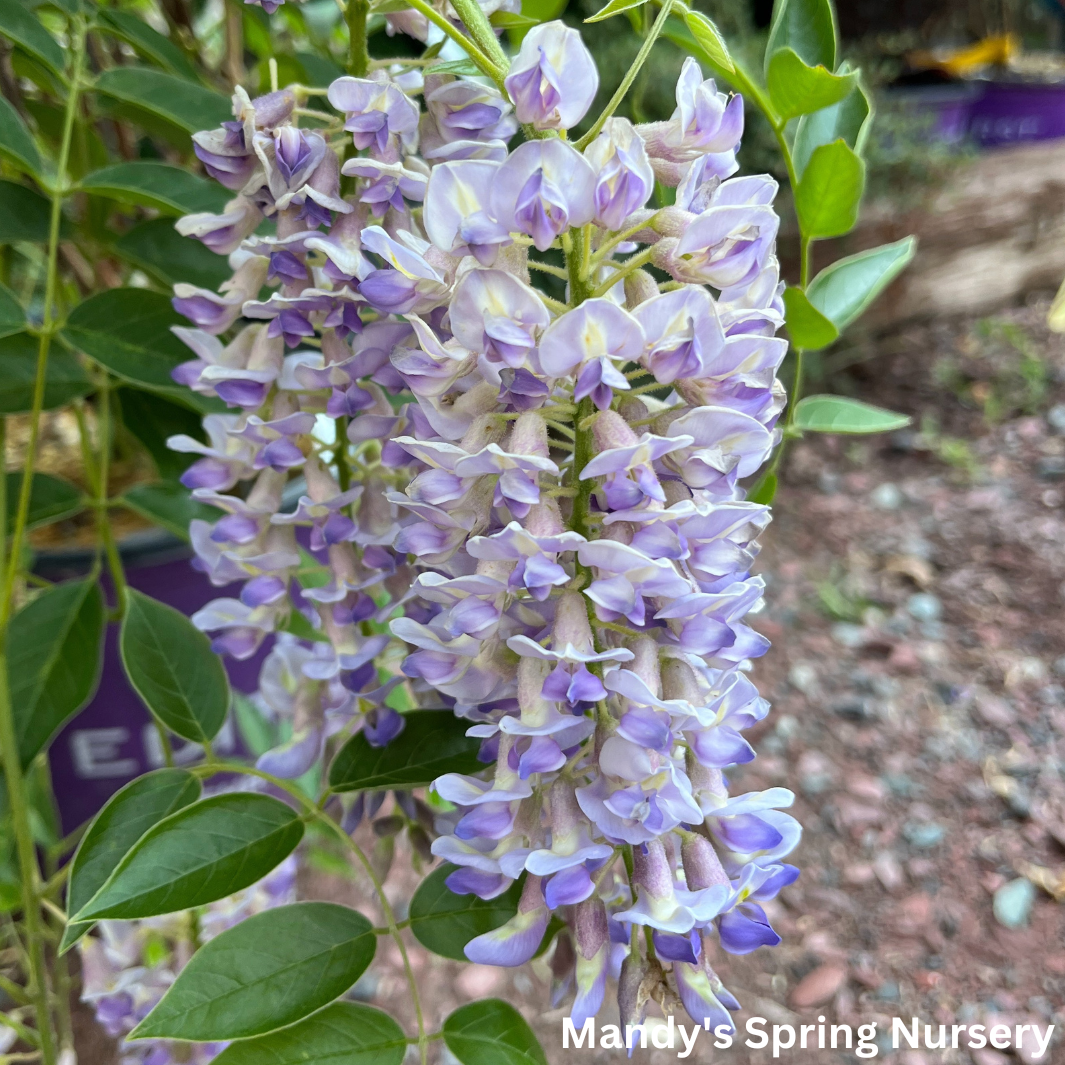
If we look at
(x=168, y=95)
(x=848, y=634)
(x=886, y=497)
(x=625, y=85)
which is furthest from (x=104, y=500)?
(x=886, y=497)

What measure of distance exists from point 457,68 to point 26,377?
0.31 meters

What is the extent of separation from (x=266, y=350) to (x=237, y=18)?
54cm

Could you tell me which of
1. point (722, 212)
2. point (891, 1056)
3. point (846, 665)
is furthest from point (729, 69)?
point (846, 665)

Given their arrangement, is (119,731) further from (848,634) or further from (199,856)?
(848,634)

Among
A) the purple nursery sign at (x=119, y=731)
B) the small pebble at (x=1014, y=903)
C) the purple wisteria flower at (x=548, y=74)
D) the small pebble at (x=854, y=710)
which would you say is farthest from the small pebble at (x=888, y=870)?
the purple wisteria flower at (x=548, y=74)

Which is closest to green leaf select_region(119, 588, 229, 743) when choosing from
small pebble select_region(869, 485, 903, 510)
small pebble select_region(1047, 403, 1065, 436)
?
small pebble select_region(869, 485, 903, 510)

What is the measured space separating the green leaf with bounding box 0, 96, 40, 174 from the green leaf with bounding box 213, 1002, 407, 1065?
0.39 m

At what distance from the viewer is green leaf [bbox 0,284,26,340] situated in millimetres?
469

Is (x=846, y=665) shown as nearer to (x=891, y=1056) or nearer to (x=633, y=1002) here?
(x=891, y=1056)

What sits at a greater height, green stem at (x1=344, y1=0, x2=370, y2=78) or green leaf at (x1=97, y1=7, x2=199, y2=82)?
green leaf at (x1=97, y1=7, x2=199, y2=82)

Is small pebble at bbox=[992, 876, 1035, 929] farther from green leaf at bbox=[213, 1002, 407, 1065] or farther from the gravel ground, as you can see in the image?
green leaf at bbox=[213, 1002, 407, 1065]

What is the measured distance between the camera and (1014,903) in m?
1.08

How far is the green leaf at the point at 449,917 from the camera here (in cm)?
38

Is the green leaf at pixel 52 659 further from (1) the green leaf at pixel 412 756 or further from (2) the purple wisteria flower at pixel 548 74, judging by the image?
(2) the purple wisteria flower at pixel 548 74
